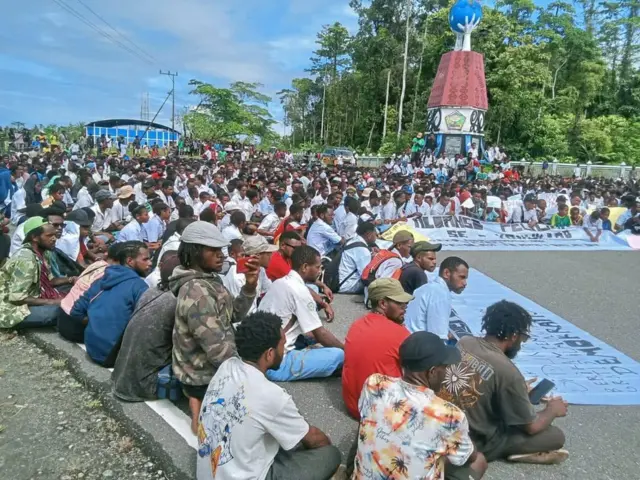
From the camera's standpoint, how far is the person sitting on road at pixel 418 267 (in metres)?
5.36

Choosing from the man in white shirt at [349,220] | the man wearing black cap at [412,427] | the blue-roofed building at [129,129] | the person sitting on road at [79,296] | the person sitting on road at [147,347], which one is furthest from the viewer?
the blue-roofed building at [129,129]

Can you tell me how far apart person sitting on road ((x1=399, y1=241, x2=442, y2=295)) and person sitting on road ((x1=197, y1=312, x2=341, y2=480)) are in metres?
2.87

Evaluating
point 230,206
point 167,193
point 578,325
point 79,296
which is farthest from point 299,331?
point 167,193

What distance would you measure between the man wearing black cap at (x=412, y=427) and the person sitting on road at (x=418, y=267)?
9.21 feet

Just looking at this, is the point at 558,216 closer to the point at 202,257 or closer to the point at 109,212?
the point at 109,212

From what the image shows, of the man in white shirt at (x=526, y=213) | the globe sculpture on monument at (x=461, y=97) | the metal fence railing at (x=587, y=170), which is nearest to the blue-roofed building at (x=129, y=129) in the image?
the globe sculpture on monument at (x=461, y=97)

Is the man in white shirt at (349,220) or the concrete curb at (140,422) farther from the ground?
the man in white shirt at (349,220)

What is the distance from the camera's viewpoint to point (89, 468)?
324 centimetres

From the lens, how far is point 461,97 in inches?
1251

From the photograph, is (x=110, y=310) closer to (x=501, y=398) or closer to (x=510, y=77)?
(x=501, y=398)

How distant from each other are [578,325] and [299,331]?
3936 millimetres

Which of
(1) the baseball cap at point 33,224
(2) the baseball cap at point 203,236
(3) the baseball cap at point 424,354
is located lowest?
(3) the baseball cap at point 424,354

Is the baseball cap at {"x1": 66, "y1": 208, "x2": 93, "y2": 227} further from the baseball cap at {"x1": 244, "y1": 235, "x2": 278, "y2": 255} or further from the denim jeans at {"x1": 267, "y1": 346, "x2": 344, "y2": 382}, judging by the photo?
the denim jeans at {"x1": 267, "y1": 346, "x2": 344, "y2": 382}

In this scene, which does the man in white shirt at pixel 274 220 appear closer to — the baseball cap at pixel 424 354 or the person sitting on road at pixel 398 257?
the person sitting on road at pixel 398 257
